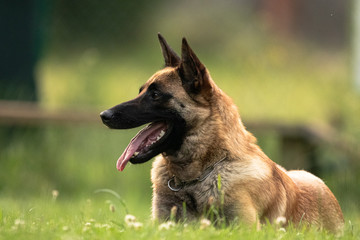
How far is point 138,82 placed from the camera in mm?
9367

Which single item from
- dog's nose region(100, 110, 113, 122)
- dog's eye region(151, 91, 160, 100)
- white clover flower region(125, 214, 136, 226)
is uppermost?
dog's eye region(151, 91, 160, 100)

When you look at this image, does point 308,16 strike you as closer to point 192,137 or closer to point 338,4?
point 338,4

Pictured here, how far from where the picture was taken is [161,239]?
3.01 m

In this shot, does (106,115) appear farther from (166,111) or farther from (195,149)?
(195,149)

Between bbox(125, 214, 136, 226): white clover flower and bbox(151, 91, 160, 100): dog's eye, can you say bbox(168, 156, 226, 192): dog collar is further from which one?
bbox(125, 214, 136, 226): white clover flower

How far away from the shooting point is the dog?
13.3 ft

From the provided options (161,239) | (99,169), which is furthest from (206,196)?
(99,169)

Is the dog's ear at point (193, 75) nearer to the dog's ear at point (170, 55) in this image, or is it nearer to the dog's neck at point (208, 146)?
the dog's neck at point (208, 146)

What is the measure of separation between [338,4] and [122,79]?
17.6ft

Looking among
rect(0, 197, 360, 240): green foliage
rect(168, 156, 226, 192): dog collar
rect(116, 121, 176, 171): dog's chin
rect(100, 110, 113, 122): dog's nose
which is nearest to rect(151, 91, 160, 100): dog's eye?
rect(116, 121, 176, 171): dog's chin

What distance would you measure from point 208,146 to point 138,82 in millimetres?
5347

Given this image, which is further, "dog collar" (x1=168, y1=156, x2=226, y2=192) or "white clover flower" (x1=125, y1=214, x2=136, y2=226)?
"dog collar" (x1=168, y1=156, x2=226, y2=192)

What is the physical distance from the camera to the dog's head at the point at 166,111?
4.09 metres

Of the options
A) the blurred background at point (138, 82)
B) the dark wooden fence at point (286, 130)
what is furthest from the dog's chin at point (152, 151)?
the dark wooden fence at point (286, 130)
